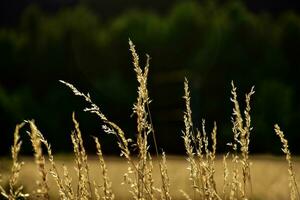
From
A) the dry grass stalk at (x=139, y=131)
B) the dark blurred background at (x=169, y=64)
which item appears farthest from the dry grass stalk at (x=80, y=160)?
the dark blurred background at (x=169, y=64)

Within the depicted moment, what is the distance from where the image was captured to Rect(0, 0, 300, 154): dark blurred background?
17562 mm

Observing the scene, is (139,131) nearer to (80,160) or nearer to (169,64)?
(80,160)

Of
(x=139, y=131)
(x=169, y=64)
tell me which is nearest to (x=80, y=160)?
(x=139, y=131)

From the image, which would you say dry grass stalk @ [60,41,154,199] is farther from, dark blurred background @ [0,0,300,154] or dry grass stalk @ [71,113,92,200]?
dark blurred background @ [0,0,300,154]

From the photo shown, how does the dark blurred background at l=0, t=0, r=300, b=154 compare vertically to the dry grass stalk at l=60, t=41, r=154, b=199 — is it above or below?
above

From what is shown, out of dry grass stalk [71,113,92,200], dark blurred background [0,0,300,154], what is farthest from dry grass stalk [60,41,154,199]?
dark blurred background [0,0,300,154]

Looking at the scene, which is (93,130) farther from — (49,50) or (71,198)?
(71,198)

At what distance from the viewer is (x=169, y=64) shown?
18.1 m

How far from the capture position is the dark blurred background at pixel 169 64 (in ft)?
57.6

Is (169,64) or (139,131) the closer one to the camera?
(139,131)

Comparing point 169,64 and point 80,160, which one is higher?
point 169,64

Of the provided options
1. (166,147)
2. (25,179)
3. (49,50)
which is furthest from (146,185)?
(49,50)

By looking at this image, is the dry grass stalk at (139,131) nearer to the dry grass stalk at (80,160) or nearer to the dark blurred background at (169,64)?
the dry grass stalk at (80,160)

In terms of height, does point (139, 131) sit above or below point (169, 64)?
below
